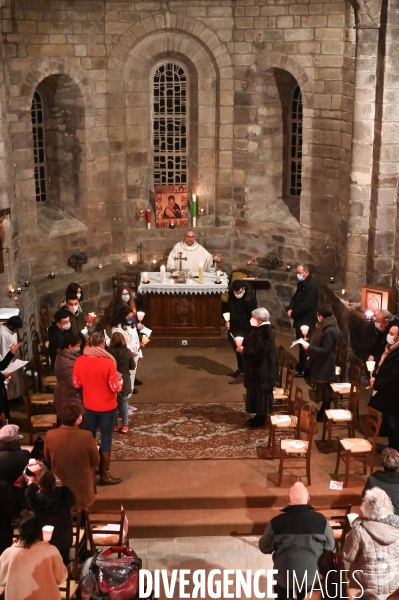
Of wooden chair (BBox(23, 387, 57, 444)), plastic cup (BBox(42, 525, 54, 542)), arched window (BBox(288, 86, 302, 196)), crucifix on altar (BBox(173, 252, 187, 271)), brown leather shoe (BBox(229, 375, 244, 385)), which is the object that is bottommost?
brown leather shoe (BBox(229, 375, 244, 385))

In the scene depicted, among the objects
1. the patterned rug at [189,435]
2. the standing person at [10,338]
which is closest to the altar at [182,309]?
the patterned rug at [189,435]

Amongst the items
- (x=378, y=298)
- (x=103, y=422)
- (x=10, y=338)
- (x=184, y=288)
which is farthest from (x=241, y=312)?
(x=103, y=422)

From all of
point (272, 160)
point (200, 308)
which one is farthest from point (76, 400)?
point (272, 160)

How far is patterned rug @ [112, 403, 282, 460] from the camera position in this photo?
12.4 m

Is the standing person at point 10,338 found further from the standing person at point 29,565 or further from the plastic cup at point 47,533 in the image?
the standing person at point 29,565

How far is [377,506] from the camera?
8094 mm

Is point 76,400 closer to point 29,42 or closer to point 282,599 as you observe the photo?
point 282,599

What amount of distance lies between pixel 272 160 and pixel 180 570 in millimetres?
9497

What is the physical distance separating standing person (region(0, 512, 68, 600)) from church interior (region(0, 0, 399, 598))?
532 centimetres

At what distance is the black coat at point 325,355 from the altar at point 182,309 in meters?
3.51

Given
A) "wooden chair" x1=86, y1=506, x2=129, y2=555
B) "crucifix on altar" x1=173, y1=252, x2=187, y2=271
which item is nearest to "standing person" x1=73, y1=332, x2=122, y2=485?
"wooden chair" x1=86, y1=506, x2=129, y2=555

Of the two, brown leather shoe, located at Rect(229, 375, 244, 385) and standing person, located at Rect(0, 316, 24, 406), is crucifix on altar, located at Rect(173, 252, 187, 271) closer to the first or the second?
brown leather shoe, located at Rect(229, 375, 244, 385)

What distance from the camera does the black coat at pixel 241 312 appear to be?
14750 mm

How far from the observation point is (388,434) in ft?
41.2
